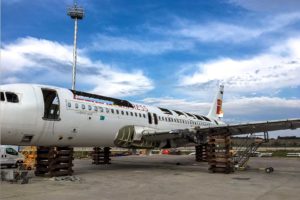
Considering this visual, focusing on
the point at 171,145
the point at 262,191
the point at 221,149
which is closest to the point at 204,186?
the point at 262,191

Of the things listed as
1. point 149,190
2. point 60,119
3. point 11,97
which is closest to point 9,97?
point 11,97

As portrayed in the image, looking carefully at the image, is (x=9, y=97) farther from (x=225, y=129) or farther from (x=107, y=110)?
(x=225, y=129)

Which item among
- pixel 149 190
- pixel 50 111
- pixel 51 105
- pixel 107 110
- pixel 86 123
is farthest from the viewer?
pixel 107 110

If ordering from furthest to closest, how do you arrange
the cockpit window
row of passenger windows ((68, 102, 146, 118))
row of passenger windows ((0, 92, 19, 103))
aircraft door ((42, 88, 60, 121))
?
row of passenger windows ((68, 102, 146, 118)) < aircraft door ((42, 88, 60, 121)) < the cockpit window < row of passenger windows ((0, 92, 19, 103))

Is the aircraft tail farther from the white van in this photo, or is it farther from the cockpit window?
the cockpit window

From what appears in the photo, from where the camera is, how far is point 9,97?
15.7 metres

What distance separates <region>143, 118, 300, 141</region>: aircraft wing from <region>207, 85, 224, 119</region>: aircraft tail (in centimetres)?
1570

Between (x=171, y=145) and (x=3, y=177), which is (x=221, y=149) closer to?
(x=171, y=145)

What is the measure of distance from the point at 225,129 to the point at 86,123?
856cm

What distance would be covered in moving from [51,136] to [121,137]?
5.33 metres

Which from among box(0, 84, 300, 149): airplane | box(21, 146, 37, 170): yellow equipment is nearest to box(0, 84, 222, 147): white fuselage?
box(0, 84, 300, 149): airplane

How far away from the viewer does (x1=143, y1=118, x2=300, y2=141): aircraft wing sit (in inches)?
847

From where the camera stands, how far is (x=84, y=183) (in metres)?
15.3

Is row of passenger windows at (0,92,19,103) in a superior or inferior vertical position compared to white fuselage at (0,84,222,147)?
superior
